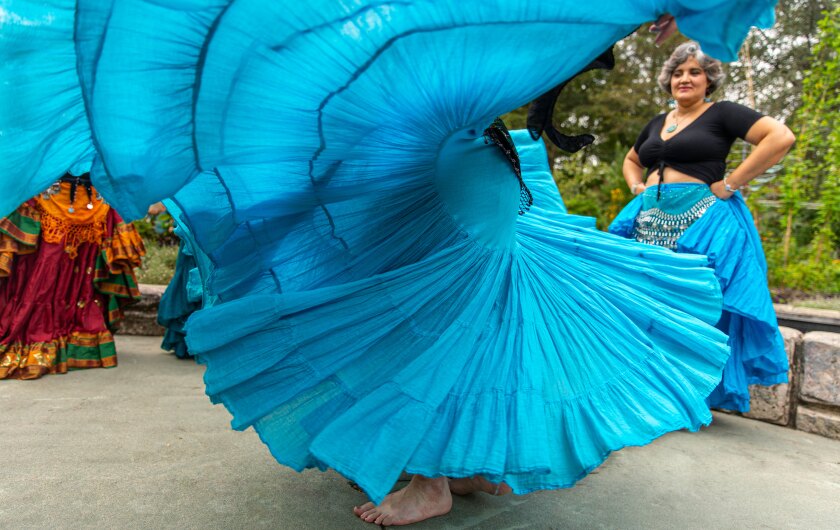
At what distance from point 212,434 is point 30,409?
0.88m

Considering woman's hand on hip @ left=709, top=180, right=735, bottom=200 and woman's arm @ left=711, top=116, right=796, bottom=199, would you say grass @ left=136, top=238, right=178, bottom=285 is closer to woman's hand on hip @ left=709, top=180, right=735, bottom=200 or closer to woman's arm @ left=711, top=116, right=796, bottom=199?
woman's hand on hip @ left=709, top=180, right=735, bottom=200

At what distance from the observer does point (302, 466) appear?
5.11 feet

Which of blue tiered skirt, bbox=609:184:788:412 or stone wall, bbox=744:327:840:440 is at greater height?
blue tiered skirt, bbox=609:184:788:412

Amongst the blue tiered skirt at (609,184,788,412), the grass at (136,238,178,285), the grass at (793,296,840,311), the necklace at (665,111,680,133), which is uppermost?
the necklace at (665,111,680,133)

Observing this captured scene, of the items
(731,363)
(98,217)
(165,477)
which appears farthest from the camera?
(98,217)

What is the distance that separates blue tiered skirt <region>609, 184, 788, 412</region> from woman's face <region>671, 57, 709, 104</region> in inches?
18.1

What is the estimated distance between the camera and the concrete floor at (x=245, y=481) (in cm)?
188

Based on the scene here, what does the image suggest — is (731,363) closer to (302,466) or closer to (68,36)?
(302,466)

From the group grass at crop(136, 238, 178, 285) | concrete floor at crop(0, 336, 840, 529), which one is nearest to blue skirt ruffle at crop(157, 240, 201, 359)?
concrete floor at crop(0, 336, 840, 529)

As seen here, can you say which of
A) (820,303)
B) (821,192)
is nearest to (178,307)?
(820,303)

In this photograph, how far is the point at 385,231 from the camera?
1791 mm

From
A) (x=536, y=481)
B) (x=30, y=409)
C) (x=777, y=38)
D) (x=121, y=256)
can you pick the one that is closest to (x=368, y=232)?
(x=536, y=481)

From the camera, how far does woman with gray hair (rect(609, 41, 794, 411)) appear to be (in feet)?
9.62

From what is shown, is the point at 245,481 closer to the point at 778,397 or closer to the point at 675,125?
the point at 675,125
